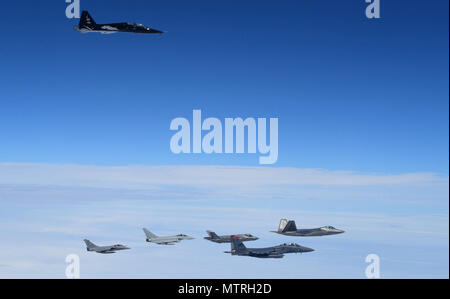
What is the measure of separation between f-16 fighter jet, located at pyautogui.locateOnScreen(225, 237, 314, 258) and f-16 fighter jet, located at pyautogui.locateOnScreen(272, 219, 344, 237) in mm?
5523

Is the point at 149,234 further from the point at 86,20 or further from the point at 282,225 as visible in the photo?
the point at 86,20

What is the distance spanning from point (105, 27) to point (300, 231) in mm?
71005

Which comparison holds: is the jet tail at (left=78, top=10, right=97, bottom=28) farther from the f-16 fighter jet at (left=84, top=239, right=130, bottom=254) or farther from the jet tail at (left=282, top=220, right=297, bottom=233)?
the jet tail at (left=282, top=220, right=297, bottom=233)

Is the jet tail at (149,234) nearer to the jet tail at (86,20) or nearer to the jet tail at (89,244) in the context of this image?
the jet tail at (89,244)

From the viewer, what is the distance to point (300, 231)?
12862 cm

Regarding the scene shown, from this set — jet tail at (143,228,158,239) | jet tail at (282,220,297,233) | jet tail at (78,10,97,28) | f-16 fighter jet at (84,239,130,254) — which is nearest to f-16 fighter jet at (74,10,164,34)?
jet tail at (78,10,97,28)

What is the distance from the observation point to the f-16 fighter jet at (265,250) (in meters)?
107

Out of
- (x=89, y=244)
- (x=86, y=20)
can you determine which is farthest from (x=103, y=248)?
(x=86, y=20)

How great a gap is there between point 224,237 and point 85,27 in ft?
210

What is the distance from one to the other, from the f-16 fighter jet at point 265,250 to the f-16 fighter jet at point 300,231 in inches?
217

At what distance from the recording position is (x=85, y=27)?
97562 mm
